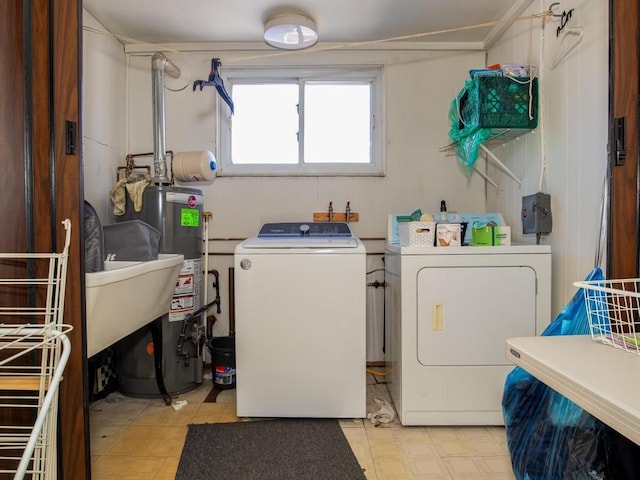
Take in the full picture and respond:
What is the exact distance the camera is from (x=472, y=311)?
1.79 meters

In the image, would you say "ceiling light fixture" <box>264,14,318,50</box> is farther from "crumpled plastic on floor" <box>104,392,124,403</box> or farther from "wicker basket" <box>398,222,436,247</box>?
"crumpled plastic on floor" <box>104,392,124,403</box>

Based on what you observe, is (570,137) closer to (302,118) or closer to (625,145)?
(625,145)

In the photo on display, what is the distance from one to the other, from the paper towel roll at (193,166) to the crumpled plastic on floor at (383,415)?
1.72 meters

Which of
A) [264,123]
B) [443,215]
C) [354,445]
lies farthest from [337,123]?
[354,445]

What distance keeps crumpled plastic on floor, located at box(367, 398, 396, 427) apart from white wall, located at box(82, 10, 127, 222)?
199 cm

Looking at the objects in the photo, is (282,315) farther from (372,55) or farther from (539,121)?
(372,55)

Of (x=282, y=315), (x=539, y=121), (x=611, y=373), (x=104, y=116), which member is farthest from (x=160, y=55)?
(x=611, y=373)

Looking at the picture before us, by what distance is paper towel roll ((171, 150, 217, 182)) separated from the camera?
2.30m

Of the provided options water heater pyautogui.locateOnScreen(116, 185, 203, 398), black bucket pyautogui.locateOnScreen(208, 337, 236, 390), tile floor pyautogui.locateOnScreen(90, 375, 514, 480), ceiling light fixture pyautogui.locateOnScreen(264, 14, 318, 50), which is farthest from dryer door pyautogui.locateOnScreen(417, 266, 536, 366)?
ceiling light fixture pyautogui.locateOnScreen(264, 14, 318, 50)

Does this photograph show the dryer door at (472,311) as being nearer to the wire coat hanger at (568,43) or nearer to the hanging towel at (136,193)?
the wire coat hanger at (568,43)

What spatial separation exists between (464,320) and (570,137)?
39.0 inches

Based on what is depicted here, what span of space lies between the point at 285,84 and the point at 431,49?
3.47 feet

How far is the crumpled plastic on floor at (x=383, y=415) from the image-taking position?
187 centimetres

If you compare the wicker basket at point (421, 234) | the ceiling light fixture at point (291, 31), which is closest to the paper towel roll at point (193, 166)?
the ceiling light fixture at point (291, 31)
